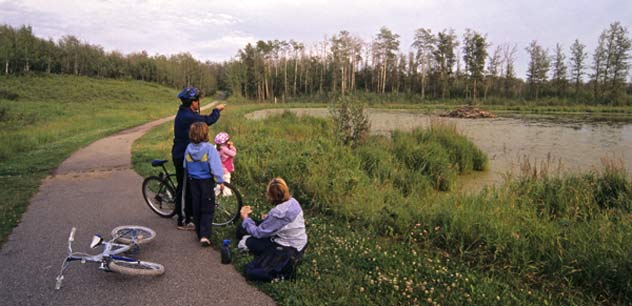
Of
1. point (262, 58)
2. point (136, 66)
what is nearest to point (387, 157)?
point (262, 58)

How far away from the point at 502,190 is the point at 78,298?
268 inches

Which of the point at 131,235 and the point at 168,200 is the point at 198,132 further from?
the point at 168,200

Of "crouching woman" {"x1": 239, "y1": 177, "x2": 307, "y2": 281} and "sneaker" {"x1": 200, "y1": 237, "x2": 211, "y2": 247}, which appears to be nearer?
"crouching woman" {"x1": 239, "y1": 177, "x2": 307, "y2": 281}

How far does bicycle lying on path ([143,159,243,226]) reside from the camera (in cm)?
581

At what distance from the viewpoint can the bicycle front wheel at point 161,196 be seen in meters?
6.05

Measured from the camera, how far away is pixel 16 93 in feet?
144

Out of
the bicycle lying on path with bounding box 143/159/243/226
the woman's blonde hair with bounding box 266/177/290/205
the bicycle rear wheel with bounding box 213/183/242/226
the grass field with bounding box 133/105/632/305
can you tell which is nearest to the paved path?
the bicycle lying on path with bounding box 143/159/243/226

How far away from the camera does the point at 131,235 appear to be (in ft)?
15.5

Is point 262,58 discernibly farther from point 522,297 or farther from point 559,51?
point 522,297

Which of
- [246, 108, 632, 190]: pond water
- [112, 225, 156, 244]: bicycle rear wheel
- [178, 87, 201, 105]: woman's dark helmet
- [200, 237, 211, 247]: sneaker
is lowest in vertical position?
[200, 237, 211, 247]: sneaker

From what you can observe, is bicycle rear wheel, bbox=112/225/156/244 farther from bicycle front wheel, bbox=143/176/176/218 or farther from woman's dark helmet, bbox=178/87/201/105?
woman's dark helmet, bbox=178/87/201/105

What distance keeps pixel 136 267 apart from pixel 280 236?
62.3 inches

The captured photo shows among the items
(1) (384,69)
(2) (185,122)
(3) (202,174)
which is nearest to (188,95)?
(2) (185,122)

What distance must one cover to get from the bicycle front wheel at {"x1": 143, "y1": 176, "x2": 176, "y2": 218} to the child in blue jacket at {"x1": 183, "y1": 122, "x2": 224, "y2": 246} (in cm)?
123
